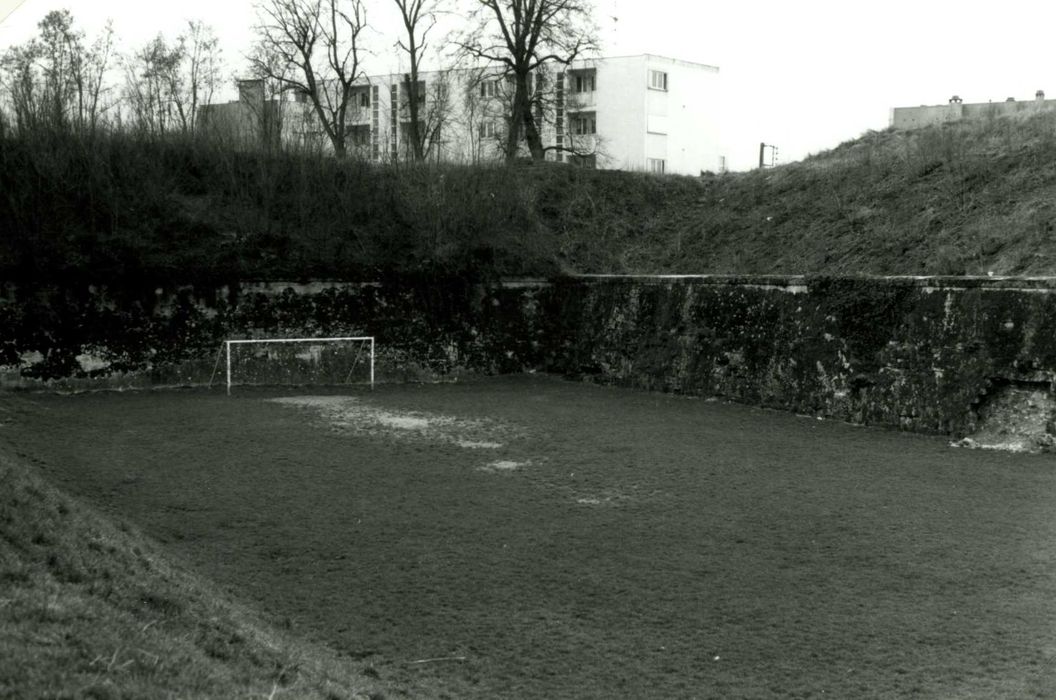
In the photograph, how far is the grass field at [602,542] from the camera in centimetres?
552

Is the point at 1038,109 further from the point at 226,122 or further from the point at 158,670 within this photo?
the point at 158,670

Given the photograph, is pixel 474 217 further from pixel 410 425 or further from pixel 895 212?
pixel 895 212

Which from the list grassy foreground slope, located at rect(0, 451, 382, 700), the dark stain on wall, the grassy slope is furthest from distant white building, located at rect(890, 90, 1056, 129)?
grassy foreground slope, located at rect(0, 451, 382, 700)

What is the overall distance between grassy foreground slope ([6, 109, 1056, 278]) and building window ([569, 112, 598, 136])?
19.4 m

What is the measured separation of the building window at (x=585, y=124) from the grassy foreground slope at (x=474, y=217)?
19364 mm

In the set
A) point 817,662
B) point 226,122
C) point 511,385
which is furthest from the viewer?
point 226,122

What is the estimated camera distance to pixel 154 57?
32.8 metres

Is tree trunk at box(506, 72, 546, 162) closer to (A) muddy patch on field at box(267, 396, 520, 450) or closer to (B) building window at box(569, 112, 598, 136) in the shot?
(B) building window at box(569, 112, 598, 136)

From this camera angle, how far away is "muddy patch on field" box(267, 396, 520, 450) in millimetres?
12055

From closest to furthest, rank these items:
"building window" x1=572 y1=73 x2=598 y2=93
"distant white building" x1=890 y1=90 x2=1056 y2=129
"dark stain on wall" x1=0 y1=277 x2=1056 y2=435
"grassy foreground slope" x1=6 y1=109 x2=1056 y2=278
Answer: "dark stain on wall" x1=0 y1=277 x2=1056 y2=435 < "grassy foreground slope" x1=6 y1=109 x2=1056 y2=278 < "distant white building" x1=890 y1=90 x2=1056 y2=129 < "building window" x1=572 y1=73 x2=598 y2=93

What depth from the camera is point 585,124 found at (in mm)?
41469

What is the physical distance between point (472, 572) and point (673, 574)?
1.38 m

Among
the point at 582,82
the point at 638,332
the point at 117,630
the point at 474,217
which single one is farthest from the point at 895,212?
the point at 582,82

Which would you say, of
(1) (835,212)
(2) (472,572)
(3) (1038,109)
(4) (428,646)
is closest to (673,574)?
(2) (472,572)
